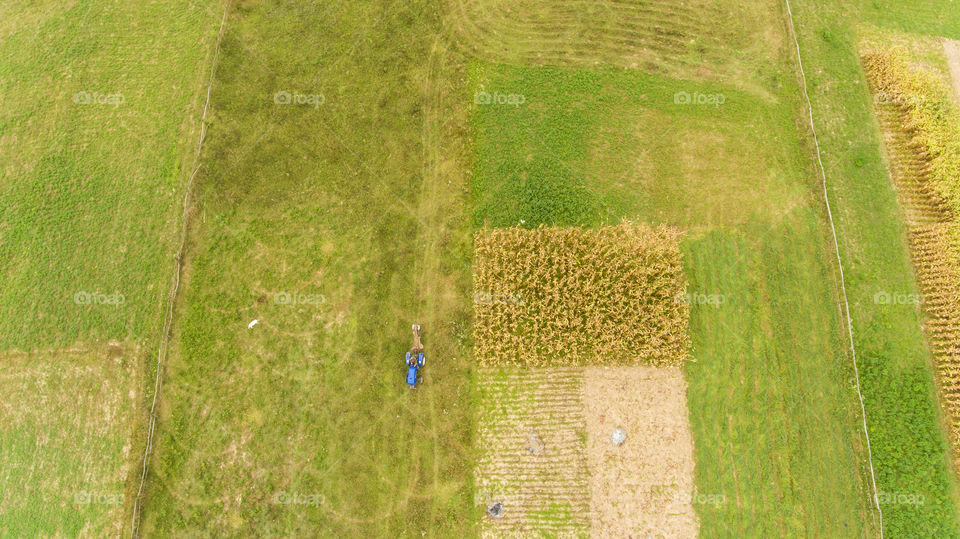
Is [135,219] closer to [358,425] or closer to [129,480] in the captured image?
[129,480]

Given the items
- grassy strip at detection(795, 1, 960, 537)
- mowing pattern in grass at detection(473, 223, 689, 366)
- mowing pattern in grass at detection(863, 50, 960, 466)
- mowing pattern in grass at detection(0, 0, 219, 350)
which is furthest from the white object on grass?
mowing pattern in grass at detection(0, 0, 219, 350)

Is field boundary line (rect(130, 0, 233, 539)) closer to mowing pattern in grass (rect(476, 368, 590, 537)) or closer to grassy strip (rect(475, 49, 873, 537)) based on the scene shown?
grassy strip (rect(475, 49, 873, 537))

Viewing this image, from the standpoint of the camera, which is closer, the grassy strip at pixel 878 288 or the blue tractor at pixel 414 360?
the grassy strip at pixel 878 288

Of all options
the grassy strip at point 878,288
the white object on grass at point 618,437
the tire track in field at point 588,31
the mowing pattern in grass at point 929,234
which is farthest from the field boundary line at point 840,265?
the white object on grass at point 618,437

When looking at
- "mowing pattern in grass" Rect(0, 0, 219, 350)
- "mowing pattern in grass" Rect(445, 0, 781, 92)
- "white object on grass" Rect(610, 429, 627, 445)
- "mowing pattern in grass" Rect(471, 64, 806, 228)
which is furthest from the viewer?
"mowing pattern in grass" Rect(445, 0, 781, 92)

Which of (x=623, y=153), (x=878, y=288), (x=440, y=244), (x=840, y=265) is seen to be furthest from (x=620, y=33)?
(x=878, y=288)

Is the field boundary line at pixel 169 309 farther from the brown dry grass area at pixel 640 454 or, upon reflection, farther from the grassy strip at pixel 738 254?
the brown dry grass area at pixel 640 454

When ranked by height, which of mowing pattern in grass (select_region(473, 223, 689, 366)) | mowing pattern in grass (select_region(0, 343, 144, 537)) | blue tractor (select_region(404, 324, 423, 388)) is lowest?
mowing pattern in grass (select_region(0, 343, 144, 537))

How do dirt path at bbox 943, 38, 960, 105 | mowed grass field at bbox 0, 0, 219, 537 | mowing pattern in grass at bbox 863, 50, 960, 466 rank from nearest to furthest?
mowing pattern in grass at bbox 863, 50, 960, 466 < mowed grass field at bbox 0, 0, 219, 537 < dirt path at bbox 943, 38, 960, 105
